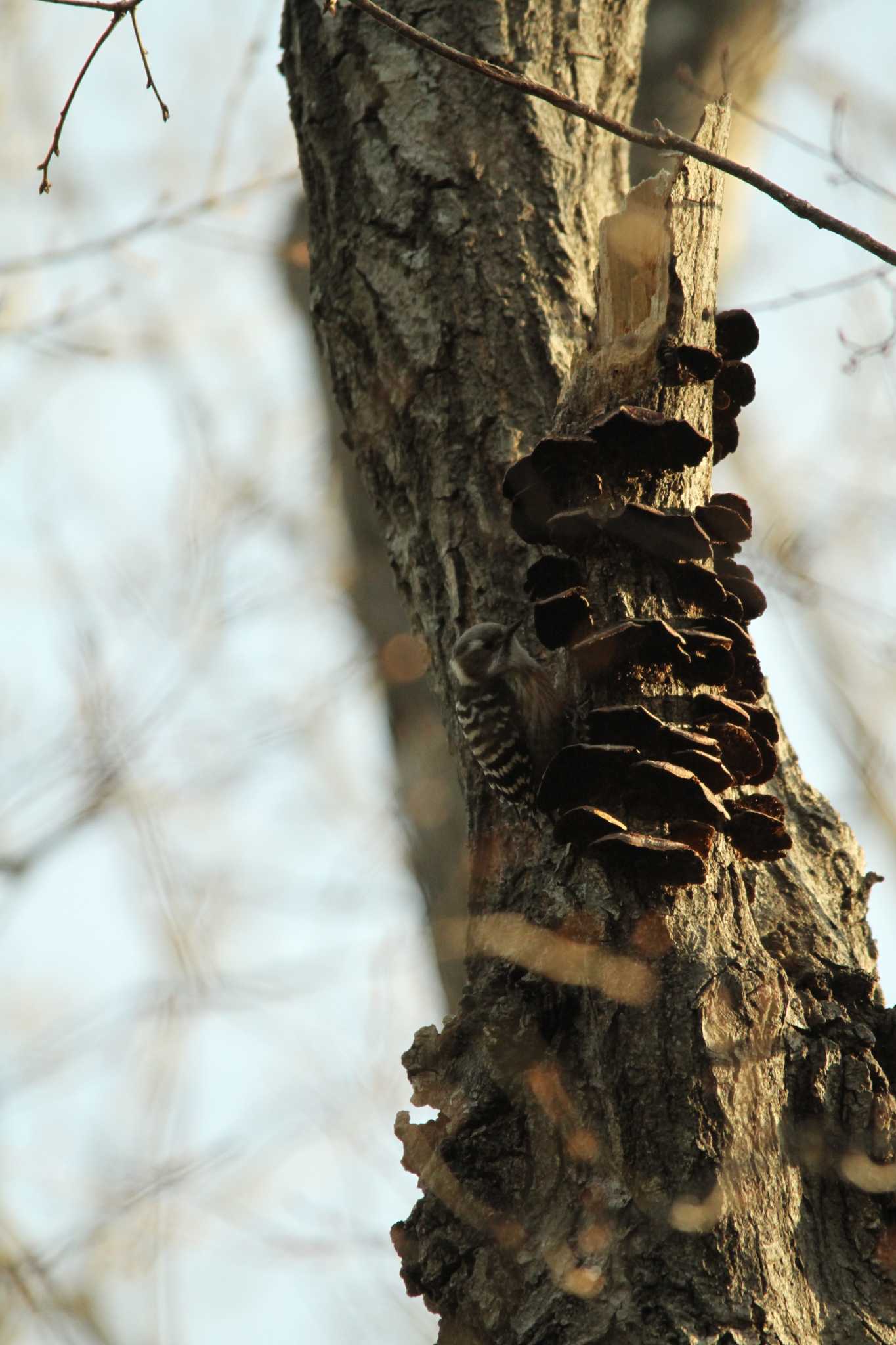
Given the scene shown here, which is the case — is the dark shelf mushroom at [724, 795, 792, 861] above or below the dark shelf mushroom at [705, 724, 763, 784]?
below

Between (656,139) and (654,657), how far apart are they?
110 cm

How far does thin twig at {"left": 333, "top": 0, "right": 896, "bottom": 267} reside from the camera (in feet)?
8.06

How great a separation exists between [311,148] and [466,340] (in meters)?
0.85

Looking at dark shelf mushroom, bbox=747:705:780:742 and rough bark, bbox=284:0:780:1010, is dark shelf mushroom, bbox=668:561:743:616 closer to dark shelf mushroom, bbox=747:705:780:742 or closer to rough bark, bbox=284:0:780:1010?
dark shelf mushroom, bbox=747:705:780:742

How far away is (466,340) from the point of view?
143 inches

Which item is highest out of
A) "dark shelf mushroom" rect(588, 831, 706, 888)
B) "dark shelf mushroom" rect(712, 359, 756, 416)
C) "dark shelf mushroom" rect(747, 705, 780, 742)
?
"dark shelf mushroom" rect(712, 359, 756, 416)

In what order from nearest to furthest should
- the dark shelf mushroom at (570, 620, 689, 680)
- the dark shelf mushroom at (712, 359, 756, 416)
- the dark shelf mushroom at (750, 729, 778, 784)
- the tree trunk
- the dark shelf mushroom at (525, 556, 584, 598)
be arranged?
the tree trunk → the dark shelf mushroom at (570, 620, 689, 680) → the dark shelf mushroom at (750, 729, 778, 784) → the dark shelf mushroom at (525, 556, 584, 598) → the dark shelf mushroom at (712, 359, 756, 416)

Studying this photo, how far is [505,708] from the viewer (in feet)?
14.1

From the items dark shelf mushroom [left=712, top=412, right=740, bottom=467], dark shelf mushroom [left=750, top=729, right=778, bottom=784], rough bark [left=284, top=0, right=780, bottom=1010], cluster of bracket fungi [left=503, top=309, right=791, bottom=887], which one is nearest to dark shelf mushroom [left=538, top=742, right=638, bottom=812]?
cluster of bracket fungi [left=503, top=309, right=791, bottom=887]

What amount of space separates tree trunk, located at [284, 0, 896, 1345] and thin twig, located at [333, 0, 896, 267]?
482 millimetres

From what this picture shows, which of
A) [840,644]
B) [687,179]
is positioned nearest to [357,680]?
[840,644]

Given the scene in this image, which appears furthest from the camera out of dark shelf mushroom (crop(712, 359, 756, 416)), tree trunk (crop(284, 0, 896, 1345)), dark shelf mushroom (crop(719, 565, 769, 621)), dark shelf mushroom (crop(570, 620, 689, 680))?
dark shelf mushroom (crop(712, 359, 756, 416))

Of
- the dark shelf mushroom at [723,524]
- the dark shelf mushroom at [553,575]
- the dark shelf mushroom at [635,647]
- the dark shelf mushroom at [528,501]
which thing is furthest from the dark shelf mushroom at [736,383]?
the dark shelf mushroom at [635,647]

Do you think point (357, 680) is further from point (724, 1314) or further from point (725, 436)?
point (724, 1314)
